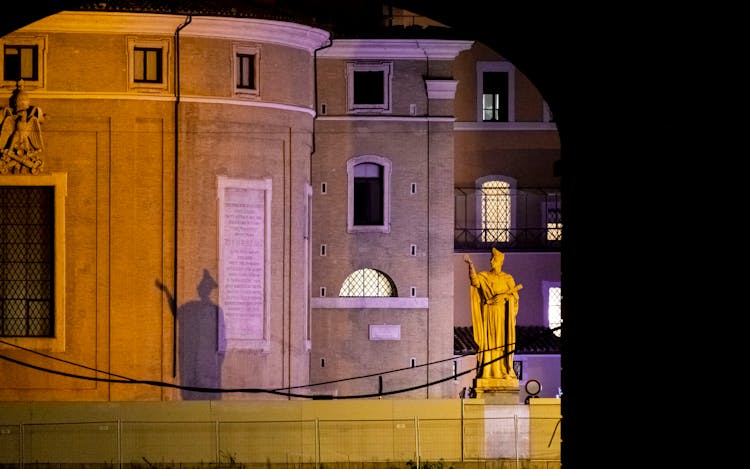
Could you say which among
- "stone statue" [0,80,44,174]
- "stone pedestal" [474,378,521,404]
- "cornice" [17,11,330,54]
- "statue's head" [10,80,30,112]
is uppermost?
"cornice" [17,11,330,54]

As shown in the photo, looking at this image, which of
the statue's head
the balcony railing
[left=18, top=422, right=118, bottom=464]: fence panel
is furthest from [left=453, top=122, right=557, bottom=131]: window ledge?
[left=18, top=422, right=118, bottom=464]: fence panel

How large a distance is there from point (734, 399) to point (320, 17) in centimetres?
3272

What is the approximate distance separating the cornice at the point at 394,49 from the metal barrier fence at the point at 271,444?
579 inches

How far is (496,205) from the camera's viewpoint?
48656mm

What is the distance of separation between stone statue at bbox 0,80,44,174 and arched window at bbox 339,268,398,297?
30.3ft

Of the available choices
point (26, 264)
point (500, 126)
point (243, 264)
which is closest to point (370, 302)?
point (243, 264)

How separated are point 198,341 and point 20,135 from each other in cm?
598

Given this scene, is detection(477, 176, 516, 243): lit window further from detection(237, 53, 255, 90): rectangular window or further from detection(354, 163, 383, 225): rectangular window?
detection(237, 53, 255, 90): rectangular window

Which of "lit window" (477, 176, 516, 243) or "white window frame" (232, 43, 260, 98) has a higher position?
"white window frame" (232, 43, 260, 98)

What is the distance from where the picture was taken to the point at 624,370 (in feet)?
32.9

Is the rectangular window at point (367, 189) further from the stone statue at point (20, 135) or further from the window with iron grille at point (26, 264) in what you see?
the stone statue at point (20, 135)

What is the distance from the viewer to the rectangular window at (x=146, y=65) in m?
34.7

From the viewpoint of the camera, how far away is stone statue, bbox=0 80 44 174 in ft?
110

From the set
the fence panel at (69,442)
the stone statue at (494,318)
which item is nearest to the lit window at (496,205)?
the stone statue at (494,318)
